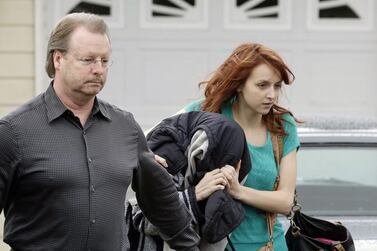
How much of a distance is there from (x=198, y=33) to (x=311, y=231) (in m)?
5.89

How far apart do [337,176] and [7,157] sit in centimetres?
279

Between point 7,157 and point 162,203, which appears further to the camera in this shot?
point 162,203

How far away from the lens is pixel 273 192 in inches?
165

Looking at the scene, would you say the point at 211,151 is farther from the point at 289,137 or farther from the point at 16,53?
the point at 16,53

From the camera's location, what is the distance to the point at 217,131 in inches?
159

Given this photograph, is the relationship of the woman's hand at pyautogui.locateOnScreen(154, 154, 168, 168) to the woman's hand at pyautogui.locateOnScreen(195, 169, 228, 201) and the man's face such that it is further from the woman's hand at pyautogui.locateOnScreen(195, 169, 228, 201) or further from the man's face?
the man's face

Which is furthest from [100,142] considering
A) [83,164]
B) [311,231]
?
[311,231]

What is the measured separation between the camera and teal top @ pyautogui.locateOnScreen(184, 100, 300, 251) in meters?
4.16

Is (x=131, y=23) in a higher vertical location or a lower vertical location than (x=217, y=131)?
higher

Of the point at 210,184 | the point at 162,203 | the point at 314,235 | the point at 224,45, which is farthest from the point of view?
the point at 224,45

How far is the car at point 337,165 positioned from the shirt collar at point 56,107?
223 cm

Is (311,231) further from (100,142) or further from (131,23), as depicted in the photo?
(131,23)

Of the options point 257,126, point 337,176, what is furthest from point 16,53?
point 257,126

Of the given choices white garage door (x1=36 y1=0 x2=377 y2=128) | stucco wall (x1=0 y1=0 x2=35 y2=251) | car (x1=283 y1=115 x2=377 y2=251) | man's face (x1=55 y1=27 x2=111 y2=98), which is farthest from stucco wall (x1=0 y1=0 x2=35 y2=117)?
man's face (x1=55 y1=27 x2=111 y2=98)
